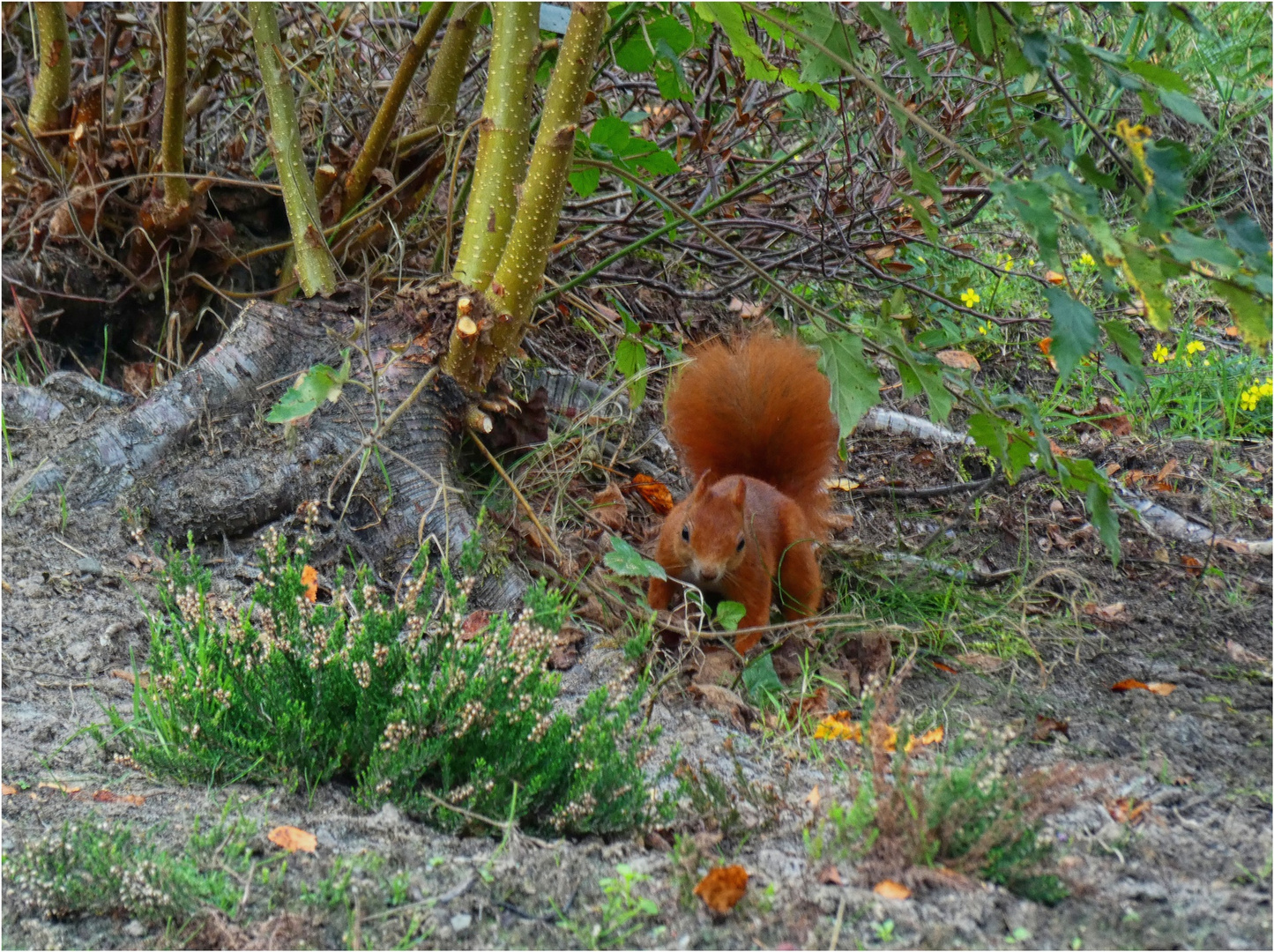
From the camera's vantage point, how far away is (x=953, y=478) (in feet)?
13.8

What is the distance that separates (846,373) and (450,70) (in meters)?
1.93

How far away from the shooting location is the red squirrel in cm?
323

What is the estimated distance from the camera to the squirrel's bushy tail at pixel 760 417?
11.4ft

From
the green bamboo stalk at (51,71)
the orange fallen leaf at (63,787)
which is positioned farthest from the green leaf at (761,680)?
the green bamboo stalk at (51,71)

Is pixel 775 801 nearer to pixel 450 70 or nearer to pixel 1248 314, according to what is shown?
pixel 1248 314

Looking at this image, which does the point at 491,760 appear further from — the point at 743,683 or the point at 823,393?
the point at 823,393

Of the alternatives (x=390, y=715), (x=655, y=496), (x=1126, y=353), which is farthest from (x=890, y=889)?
(x=655, y=496)

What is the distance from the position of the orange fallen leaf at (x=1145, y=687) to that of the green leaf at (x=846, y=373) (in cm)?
102

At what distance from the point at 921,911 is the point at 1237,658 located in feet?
5.51

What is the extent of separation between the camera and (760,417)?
3.58 meters

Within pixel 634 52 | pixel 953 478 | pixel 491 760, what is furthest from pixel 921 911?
pixel 953 478

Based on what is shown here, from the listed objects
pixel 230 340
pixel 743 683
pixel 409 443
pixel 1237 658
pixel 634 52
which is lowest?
pixel 743 683

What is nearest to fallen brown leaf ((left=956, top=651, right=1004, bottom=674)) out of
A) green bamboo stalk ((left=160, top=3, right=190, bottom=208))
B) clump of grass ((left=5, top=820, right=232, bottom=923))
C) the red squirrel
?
the red squirrel

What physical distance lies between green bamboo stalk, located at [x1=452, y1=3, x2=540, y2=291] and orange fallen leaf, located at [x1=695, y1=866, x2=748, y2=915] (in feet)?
6.28
